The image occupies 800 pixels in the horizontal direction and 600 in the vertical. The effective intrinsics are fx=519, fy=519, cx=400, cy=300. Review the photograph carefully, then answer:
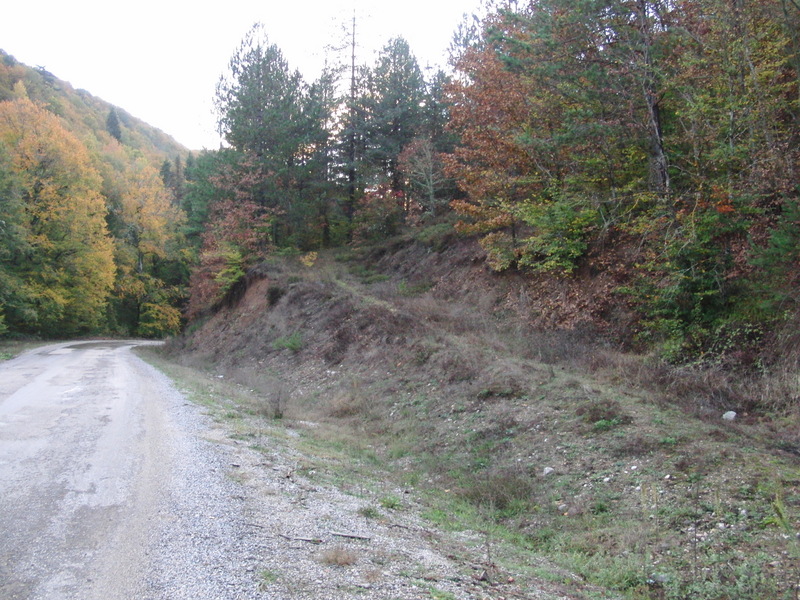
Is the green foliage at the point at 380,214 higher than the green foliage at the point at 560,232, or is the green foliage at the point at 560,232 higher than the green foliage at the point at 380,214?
the green foliage at the point at 380,214

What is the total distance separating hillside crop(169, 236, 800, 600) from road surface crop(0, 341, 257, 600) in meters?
2.06

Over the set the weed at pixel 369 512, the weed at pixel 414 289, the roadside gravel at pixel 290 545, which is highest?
the weed at pixel 414 289

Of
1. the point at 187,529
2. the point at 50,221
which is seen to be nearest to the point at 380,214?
the point at 50,221

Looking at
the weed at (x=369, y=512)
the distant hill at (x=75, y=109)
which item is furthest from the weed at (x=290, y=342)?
the distant hill at (x=75, y=109)

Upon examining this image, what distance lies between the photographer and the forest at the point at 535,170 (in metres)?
11.0

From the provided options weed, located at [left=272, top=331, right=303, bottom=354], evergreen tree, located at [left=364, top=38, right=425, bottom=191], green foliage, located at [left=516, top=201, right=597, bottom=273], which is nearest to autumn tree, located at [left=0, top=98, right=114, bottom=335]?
weed, located at [left=272, top=331, right=303, bottom=354]

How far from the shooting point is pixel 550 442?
872 centimetres

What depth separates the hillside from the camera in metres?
5.44

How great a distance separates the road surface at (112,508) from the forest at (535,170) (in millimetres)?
9484

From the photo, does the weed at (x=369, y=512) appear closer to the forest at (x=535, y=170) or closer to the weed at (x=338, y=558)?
the weed at (x=338, y=558)

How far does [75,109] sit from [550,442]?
9658 centimetres

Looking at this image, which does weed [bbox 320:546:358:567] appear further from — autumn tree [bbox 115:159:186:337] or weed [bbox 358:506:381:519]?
autumn tree [bbox 115:159:186:337]

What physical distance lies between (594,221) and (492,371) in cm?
695

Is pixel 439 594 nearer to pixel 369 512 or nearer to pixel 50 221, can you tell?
pixel 369 512
